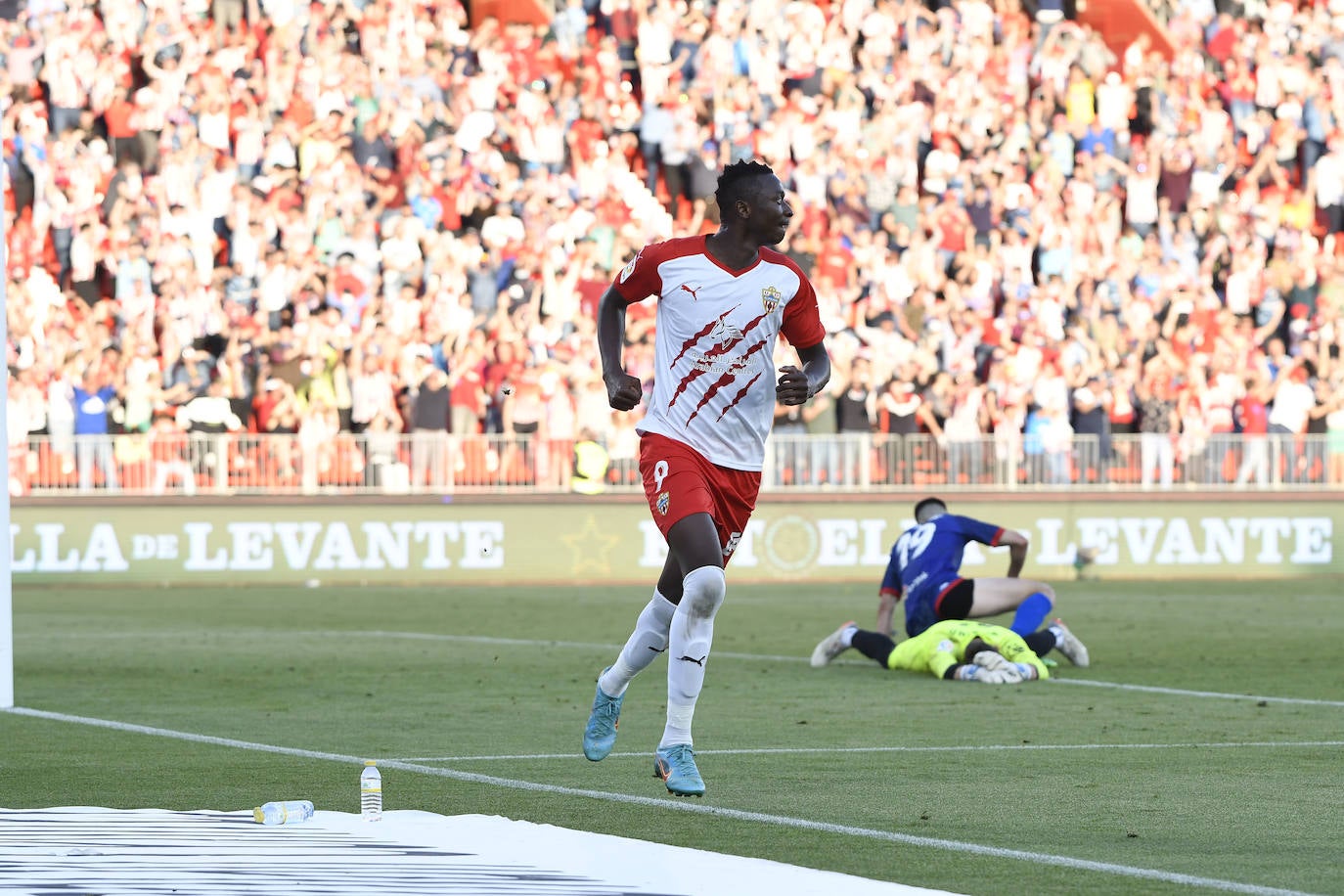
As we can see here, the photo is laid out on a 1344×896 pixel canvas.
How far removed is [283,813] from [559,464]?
2198cm

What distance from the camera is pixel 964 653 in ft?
50.8

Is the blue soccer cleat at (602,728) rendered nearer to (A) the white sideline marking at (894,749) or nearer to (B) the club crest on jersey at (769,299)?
(A) the white sideline marking at (894,749)

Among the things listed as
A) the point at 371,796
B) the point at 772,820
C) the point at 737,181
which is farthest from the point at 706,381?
the point at 371,796

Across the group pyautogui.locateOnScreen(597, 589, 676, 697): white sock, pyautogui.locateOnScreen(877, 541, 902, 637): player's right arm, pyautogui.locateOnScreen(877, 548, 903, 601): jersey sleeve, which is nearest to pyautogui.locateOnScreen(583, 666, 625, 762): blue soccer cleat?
pyautogui.locateOnScreen(597, 589, 676, 697): white sock

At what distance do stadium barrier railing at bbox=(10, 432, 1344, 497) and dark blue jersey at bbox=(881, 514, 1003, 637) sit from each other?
13239 millimetres

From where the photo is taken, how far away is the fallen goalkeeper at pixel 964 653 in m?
15.2

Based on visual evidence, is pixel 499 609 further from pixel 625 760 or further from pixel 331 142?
pixel 625 760

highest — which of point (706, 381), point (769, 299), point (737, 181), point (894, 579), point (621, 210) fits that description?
point (621, 210)

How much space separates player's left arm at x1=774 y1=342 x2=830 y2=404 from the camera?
29.2ft

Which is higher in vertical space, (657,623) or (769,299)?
(769,299)

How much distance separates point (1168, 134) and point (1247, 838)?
27.9m

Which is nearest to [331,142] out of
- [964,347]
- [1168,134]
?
[964,347]

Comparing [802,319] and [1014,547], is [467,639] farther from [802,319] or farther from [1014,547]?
[802,319]

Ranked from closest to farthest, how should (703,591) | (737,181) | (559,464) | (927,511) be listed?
1. (703,591)
2. (737,181)
3. (927,511)
4. (559,464)
